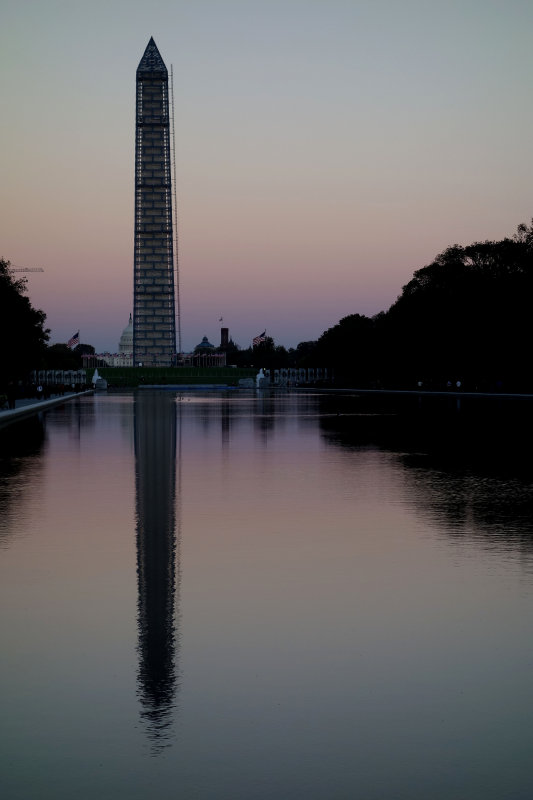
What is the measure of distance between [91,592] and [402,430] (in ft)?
103

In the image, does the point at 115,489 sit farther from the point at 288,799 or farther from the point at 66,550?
the point at 288,799

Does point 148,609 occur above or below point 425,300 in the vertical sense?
below

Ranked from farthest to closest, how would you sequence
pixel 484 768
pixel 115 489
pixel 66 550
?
1. pixel 115 489
2. pixel 66 550
3. pixel 484 768

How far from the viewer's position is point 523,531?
15.0 meters

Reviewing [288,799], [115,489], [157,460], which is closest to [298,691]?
[288,799]

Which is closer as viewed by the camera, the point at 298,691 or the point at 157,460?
the point at 298,691

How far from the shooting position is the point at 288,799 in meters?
5.49

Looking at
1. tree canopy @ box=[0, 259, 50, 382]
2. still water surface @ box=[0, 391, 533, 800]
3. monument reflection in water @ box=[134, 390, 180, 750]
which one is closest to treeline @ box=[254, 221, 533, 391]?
tree canopy @ box=[0, 259, 50, 382]

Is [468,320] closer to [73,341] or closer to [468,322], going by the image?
[468,322]

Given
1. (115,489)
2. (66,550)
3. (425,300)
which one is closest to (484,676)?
(66,550)

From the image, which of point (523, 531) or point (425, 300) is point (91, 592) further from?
point (425, 300)

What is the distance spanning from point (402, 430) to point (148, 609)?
3209cm

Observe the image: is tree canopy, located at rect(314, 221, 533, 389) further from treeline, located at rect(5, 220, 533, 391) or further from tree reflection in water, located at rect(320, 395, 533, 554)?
tree reflection in water, located at rect(320, 395, 533, 554)

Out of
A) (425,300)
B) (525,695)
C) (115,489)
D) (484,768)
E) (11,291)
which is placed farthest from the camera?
(425,300)
